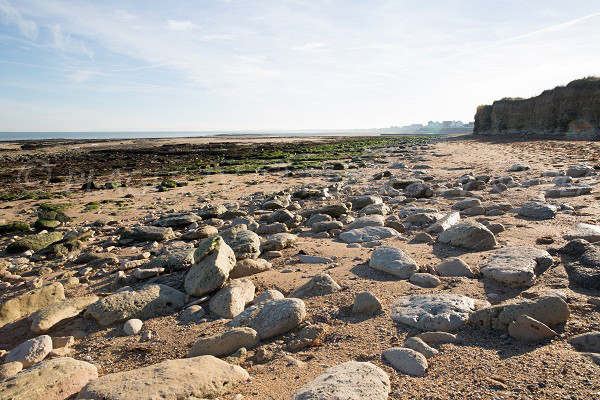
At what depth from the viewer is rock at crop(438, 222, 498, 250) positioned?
4270 millimetres

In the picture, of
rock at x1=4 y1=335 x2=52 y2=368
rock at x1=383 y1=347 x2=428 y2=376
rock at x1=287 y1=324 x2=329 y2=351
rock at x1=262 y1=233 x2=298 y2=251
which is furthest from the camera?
rock at x1=262 y1=233 x2=298 y2=251

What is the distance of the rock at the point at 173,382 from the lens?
79.6 inches

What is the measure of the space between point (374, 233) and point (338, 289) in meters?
1.94

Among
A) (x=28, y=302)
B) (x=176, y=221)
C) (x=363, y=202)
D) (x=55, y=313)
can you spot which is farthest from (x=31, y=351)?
(x=363, y=202)

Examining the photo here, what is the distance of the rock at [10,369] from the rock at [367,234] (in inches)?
148

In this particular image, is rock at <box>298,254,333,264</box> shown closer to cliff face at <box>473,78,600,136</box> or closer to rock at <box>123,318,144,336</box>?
rock at <box>123,318,144,336</box>

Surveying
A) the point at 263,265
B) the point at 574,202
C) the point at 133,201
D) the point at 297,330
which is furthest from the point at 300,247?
the point at 133,201

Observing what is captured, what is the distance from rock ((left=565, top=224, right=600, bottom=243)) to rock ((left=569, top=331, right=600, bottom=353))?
226 cm

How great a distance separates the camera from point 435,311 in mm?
2764

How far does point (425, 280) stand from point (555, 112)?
3891 cm

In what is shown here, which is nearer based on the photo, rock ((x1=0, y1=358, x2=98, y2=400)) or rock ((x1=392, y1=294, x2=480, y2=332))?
rock ((x1=0, y1=358, x2=98, y2=400))

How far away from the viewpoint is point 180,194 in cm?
1070

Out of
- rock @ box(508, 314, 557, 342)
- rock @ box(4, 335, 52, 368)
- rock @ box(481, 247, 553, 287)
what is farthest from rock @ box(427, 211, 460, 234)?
rock @ box(4, 335, 52, 368)

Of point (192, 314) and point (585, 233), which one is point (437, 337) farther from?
point (585, 233)
